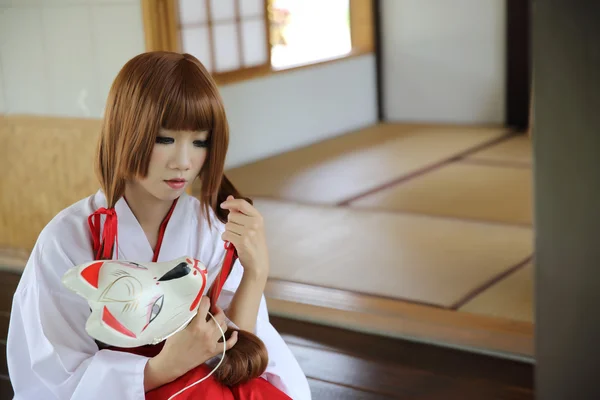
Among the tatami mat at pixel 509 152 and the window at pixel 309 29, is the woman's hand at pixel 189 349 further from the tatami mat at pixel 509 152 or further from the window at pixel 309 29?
the window at pixel 309 29

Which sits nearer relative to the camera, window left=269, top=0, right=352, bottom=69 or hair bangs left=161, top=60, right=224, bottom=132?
hair bangs left=161, top=60, right=224, bottom=132

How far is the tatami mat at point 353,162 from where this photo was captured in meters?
4.73

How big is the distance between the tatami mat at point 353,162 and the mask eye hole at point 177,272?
311cm

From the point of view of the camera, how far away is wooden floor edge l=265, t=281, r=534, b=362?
2.51 m

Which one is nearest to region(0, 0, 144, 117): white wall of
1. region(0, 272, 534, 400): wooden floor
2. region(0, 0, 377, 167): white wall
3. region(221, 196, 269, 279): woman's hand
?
region(0, 0, 377, 167): white wall

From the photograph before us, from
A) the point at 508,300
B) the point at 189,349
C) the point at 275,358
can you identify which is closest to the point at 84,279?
the point at 189,349

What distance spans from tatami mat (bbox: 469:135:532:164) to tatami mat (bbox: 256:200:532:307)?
1.50m

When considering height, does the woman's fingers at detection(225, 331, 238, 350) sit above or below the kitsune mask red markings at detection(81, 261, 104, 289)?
below

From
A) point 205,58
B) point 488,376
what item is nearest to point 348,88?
Result: point 205,58

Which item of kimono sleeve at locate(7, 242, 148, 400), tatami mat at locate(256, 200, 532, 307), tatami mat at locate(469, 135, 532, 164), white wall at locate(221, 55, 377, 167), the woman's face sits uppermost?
the woman's face

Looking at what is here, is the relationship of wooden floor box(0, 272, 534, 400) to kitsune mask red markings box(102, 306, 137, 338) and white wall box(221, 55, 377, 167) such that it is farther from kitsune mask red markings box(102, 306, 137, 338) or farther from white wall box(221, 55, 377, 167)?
white wall box(221, 55, 377, 167)

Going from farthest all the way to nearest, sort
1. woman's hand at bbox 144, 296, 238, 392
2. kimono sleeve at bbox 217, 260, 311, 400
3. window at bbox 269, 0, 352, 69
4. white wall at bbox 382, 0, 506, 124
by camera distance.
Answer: window at bbox 269, 0, 352, 69
white wall at bbox 382, 0, 506, 124
kimono sleeve at bbox 217, 260, 311, 400
woman's hand at bbox 144, 296, 238, 392

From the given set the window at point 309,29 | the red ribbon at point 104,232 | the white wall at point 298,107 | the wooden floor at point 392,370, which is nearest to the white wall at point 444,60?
the white wall at point 298,107

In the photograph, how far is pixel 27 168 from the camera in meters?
3.54
